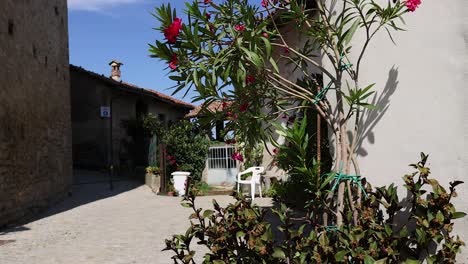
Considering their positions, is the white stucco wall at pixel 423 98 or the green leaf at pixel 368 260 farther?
the white stucco wall at pixel 423 98

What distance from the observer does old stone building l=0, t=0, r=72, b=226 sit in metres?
7.80

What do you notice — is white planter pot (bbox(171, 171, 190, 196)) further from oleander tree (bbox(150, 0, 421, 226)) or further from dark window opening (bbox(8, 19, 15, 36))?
oleander tree (bbox(150, 0, 421, 226))

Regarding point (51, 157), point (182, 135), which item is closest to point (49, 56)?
point (51, 157)

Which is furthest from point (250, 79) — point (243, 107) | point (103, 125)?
point (103, 125)

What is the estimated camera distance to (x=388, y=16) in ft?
9.09

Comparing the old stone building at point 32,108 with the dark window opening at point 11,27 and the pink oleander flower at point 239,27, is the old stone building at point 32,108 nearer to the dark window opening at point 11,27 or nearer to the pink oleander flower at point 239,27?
the dark window opening at point 11,27

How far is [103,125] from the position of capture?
1939 centimetres

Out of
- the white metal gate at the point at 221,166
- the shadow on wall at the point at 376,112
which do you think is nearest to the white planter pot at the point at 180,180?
the white metal gate at the point at 221,166

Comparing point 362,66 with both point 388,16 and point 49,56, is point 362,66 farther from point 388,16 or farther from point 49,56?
point 49,56

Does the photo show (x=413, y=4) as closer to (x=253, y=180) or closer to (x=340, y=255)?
(x=340, y=255)

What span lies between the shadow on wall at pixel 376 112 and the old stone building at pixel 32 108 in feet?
21.5

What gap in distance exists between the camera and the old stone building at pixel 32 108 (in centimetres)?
780

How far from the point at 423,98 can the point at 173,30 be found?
1637 mm

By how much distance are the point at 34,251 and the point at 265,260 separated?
449 cm
